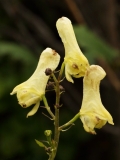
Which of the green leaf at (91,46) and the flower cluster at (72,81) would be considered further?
the green leaf at (91,46)

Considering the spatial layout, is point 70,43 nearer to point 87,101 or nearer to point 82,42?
point 87,101

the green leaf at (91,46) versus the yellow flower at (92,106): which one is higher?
the green leaf at (91,46)

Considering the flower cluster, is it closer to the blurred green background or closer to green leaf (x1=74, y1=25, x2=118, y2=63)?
green leaf (x1=74, y1=25, x2=118, y2=63)

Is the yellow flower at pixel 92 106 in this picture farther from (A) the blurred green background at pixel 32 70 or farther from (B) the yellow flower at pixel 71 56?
(A) the blurred green background at pixel 32 70

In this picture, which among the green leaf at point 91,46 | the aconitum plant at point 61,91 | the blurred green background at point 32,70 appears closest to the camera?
the aconitum plant at point 61,91

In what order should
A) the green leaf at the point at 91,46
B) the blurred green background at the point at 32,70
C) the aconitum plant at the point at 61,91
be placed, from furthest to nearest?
the blurred green background at the point at 32,70 → the green leaf at the point at 91,46 → the aconitum plant at the point at 61,91

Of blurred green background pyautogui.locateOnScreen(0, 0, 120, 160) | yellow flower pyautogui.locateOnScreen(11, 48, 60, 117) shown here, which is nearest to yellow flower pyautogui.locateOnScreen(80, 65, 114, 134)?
yellow flower pyautogui.locateOnScreen(11, 48, 60, 117)

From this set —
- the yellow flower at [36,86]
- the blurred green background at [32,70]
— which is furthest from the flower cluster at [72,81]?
the blurred green background at [32,70]
